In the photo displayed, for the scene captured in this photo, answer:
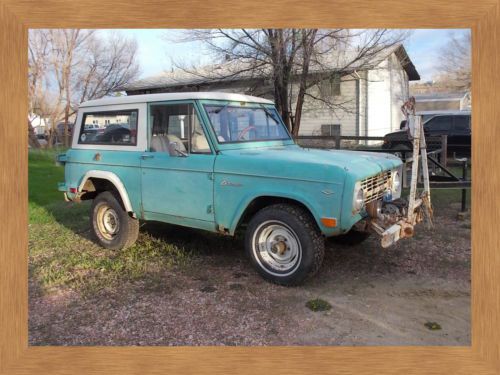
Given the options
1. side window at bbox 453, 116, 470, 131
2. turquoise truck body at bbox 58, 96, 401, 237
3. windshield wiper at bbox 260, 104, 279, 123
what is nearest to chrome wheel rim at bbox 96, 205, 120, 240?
turquoise truck body at bbox 58, 96, 401, 237

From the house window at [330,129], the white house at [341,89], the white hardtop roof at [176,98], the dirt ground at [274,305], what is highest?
the white house at [341,89]

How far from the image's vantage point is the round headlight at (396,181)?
3832 mm

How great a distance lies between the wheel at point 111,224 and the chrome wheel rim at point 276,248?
61.8 inches

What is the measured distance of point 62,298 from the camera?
3.25m

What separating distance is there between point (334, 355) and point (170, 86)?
252 inches

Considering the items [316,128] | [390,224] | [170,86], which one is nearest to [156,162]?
[390,224]

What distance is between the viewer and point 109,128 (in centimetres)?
447

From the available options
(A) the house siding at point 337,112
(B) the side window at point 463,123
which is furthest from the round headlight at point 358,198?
(A) the house siding at point 337,112

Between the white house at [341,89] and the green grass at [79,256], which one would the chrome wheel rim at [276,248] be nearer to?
the green grass at [79,256]

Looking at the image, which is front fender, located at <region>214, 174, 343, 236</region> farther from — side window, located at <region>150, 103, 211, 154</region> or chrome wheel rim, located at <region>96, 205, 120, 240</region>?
chrome wheel rim, located at <region>96, 205, 120, 240</region>

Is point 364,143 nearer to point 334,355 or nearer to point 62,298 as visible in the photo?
point 62,298

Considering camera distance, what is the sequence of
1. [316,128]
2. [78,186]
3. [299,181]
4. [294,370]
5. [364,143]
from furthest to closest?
[316,128] < [364,143] < [78,186] < [299,181] < [294,370]

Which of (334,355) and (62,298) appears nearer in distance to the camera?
(334,355)

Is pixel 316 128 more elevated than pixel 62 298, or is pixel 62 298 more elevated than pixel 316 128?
pixel 316 128
